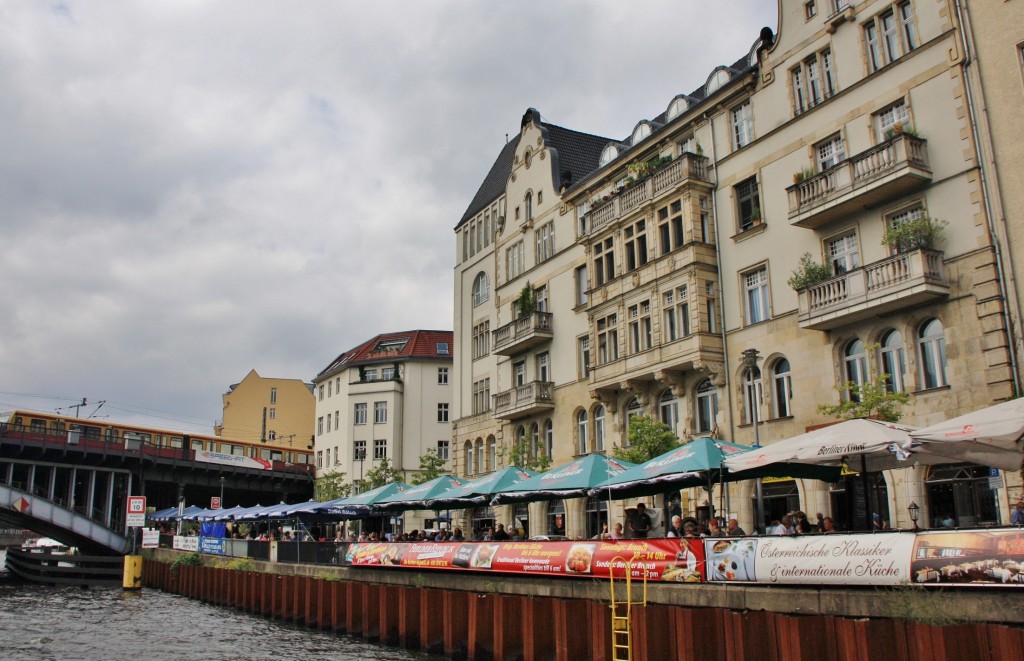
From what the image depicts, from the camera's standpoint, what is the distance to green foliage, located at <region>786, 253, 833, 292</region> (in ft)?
101

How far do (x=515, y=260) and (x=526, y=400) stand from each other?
31.5 ft

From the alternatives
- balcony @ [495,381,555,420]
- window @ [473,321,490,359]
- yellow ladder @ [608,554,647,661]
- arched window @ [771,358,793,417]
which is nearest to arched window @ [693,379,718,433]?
arched window @ [771,358,793,417]

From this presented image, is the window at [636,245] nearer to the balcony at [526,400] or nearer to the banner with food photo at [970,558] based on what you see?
the balcony at [526,400]

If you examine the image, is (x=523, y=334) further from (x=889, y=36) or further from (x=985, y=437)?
(x=985, y=437)

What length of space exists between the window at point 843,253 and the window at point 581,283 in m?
15.8

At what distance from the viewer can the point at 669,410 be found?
127 feet

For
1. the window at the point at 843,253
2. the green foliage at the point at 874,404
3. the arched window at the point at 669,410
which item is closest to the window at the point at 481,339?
the arched window at the point at 669,410

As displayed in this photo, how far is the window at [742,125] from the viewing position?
36.4 metres

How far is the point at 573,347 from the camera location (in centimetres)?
4569

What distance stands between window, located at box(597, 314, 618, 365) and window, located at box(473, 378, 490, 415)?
511 inches

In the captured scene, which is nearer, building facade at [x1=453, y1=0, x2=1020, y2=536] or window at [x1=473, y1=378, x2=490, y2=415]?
building facade at [x1=453, y1=0, x2=1020, y2=536]

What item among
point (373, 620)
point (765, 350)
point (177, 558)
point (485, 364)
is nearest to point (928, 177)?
point (765, 350)

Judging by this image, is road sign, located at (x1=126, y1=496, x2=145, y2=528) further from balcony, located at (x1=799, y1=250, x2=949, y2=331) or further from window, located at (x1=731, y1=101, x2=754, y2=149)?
balcony, located at (x1=799, y1=250, x2=949, y2=331)

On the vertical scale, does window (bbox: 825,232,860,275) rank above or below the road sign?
above
